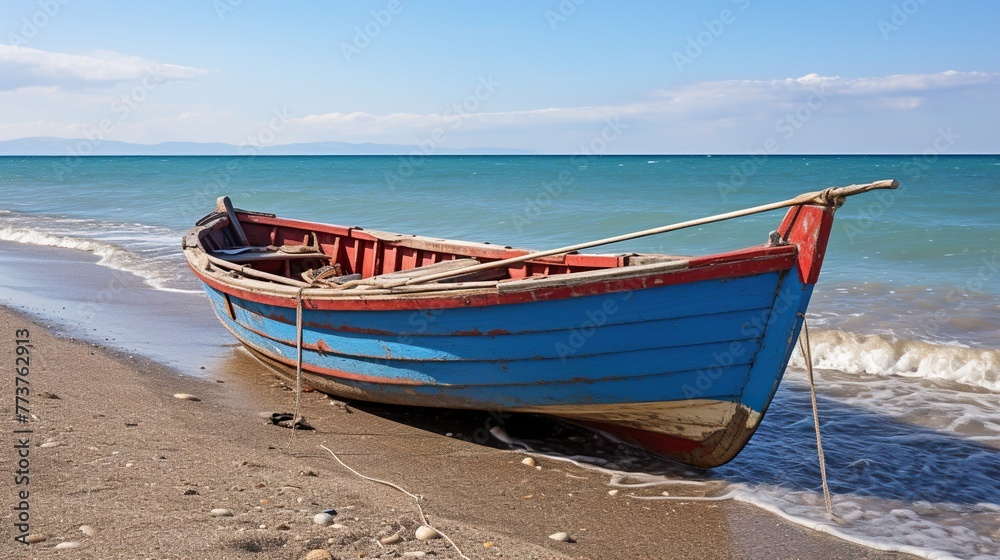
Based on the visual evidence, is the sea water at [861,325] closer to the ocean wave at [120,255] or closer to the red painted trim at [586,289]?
the ocean wave at [120,255]

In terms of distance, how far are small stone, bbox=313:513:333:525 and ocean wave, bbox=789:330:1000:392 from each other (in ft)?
19.7

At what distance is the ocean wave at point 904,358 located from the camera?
7.90m

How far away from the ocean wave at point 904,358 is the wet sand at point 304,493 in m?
4.23

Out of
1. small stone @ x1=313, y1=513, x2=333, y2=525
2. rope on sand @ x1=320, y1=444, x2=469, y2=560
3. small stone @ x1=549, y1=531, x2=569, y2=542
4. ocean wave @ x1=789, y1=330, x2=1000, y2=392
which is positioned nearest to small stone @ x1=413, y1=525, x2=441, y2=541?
rope on sand @ x1=320, y1=444, x2=469, y2=560

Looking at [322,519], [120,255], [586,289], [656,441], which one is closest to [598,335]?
[586,289]

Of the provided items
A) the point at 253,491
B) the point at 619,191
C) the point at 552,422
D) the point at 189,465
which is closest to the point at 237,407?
the point at 189,465

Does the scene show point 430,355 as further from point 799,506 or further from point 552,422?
point 799,506

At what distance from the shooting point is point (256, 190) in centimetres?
4194

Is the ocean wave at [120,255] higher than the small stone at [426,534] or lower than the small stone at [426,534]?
lower

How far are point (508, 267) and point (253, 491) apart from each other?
3.13 m

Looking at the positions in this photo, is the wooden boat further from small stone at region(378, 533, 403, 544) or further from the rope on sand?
small stone at region(378, 533, 403, 544)

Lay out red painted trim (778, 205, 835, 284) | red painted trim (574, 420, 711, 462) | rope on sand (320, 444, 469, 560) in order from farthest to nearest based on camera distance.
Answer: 1. red painted trim (574, 420, 711, 462)
2. red painted trim (778, 205, 835, 284)
3. rope on sand (320, 444, 469, 560)

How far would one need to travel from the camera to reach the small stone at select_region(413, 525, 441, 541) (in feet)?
13.2

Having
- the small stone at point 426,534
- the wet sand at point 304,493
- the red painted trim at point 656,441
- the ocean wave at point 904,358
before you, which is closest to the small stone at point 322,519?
the wet sand at point 304,493
